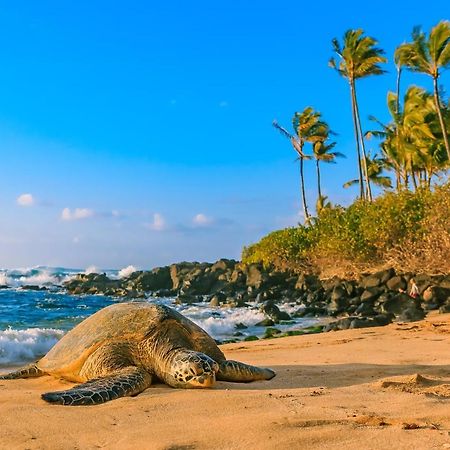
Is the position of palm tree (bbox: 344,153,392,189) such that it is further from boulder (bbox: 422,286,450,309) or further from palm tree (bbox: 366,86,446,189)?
boulder (bbox: 422,286,450,309)

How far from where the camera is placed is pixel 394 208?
24016 mm

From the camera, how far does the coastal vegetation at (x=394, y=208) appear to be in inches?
887

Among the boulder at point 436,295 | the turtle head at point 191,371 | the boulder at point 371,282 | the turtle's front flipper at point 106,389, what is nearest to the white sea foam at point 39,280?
the boulder at point 371,282

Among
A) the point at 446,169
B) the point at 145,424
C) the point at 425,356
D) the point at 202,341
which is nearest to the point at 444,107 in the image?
the point at 446,169

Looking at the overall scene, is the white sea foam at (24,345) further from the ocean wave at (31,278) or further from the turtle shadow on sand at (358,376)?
the ocean wave at (31,278)

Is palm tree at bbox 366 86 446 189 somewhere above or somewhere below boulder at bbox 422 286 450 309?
above

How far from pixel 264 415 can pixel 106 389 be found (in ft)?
5.25

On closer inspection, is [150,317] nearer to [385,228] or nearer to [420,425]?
[420,425]

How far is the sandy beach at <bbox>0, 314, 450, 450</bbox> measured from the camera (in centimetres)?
335

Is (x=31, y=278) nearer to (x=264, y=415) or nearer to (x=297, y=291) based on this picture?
(x=297, y=291)

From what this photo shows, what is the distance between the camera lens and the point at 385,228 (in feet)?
78.4

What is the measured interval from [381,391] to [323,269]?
981 inches

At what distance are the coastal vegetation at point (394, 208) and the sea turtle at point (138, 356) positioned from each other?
674 inches

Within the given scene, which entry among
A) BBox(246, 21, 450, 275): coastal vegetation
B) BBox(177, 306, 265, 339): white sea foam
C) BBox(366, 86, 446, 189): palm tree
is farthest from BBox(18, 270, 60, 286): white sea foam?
BBox(177, 306, 265, 339): white sea foam
